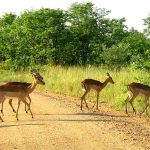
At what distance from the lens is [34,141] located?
32.7 ft

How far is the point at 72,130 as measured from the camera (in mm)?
11242

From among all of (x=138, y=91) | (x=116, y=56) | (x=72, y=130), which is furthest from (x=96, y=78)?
(x=72, y=130)

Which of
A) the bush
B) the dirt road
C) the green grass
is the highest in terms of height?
the bush

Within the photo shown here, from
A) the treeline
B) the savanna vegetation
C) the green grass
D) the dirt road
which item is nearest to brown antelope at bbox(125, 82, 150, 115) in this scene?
the green grass

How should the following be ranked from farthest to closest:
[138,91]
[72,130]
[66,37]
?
[66,37] < [138,91] < [72,130]

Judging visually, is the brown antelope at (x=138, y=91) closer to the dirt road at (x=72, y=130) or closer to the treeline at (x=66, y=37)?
the dirt road at (x=72, y=130)

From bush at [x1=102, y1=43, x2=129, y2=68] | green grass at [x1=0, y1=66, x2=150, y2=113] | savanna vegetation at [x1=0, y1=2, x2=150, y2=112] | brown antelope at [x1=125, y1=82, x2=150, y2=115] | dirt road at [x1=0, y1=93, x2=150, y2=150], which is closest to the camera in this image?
dirt road at [x1=0, y1=93, x2=150, y2=150]

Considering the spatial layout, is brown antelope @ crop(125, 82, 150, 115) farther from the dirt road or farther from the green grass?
the dirt road

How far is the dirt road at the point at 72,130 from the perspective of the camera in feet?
31.8

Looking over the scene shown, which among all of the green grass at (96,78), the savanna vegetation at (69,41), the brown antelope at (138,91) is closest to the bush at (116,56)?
the savanna vegetation at (69,41)

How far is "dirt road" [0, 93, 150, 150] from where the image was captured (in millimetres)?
9680

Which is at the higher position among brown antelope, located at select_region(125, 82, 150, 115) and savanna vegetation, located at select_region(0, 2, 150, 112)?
savanna vegetation, located at select_region(0, 2, 150, 112)

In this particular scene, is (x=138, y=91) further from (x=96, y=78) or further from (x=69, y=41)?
(x=69, y=41)

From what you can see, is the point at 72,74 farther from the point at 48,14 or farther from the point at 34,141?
the point at 34,141
